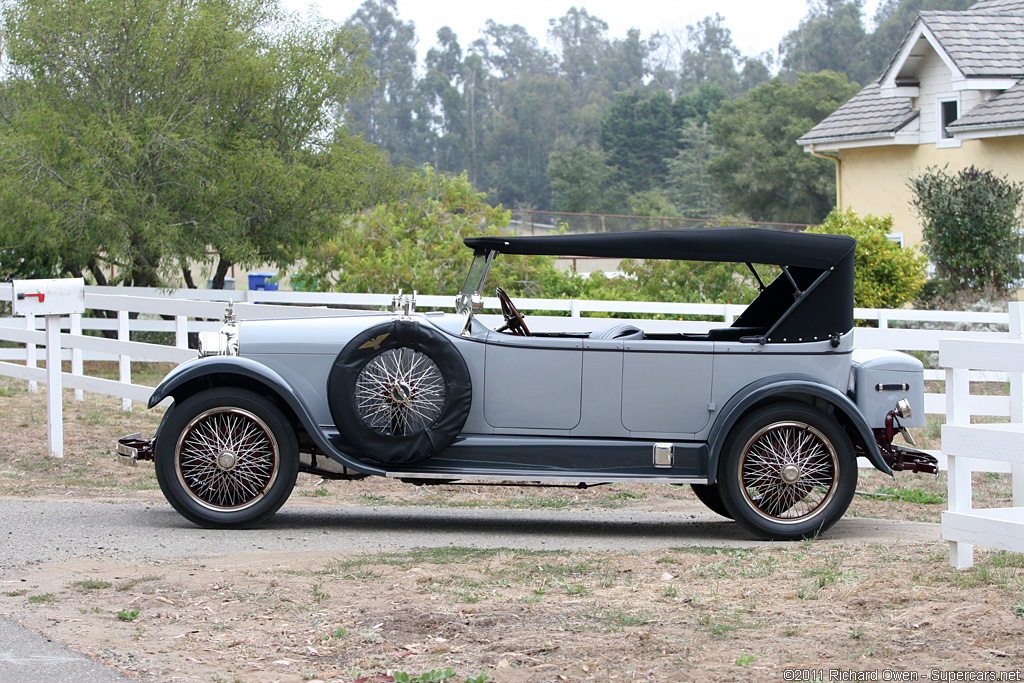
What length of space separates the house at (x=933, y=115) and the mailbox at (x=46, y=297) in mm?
18655

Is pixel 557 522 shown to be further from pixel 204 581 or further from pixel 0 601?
pixel 0 601

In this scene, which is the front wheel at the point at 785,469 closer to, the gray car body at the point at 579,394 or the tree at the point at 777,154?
the gray car body at the point at 579,394

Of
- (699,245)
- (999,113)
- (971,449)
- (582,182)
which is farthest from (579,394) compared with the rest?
(582,182)

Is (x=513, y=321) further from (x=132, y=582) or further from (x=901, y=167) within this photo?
(x=901, y=167)

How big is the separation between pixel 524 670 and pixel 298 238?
17.4m

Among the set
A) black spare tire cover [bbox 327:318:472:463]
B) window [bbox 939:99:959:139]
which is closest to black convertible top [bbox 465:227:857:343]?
black spare tire cover [bbox 327:318:472:463]

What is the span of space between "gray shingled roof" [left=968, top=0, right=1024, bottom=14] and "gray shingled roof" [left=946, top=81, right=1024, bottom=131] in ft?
12.8

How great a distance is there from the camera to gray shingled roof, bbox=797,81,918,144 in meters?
25.8

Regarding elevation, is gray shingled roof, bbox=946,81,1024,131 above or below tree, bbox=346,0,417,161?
below

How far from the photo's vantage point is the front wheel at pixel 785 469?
23.6ft

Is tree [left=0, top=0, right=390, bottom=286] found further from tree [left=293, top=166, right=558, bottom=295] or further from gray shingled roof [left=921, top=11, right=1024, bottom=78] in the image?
gray shingled roof [left=921, top=11, right=1024, bottom=78]

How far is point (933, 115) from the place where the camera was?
2509 centimetres

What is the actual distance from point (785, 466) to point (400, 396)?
8.04 feet

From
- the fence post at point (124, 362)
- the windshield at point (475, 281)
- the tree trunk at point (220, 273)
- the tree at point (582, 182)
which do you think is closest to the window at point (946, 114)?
the tree trunk at point (220, 273)
